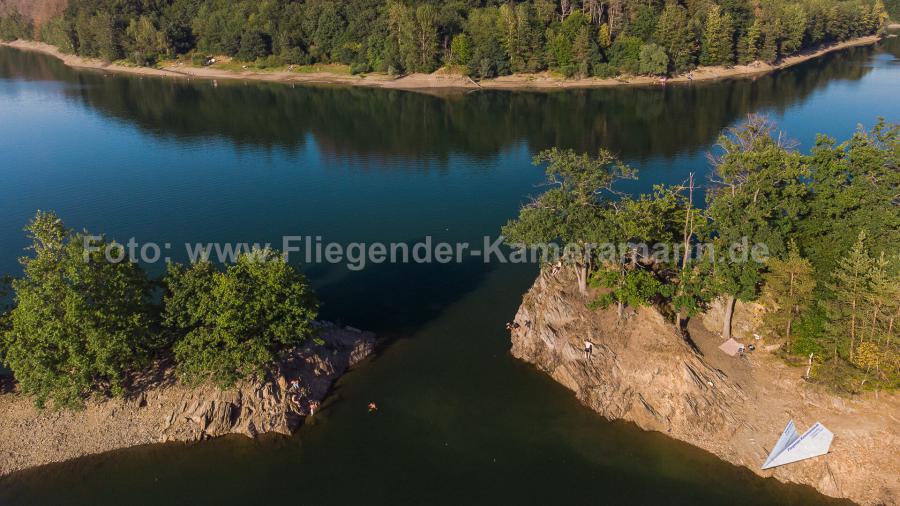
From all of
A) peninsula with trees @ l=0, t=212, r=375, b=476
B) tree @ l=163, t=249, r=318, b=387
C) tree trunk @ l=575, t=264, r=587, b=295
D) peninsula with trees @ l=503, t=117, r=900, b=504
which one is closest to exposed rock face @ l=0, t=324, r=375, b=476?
peninsula with trees @ l=0, t=212, r=375, b=476

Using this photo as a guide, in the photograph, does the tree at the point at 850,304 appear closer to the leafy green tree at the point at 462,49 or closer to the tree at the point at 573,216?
the tree at the point at 573,216

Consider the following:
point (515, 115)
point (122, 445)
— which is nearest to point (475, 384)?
point (122, 445)

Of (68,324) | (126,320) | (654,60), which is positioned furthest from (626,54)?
(68,324)

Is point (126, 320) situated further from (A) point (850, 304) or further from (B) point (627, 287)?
(A) point (850, 304)

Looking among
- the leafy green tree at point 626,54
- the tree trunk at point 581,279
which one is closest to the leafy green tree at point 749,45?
the leafy green tree at point 626,54

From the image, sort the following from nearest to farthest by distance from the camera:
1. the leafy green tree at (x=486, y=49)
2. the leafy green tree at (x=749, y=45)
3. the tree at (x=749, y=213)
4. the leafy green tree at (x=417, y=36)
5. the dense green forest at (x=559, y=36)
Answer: the tree at (x=749, y=213)
the dense green forest at (x=559, y=36)
the leafy green tree at (x=486, y=49)
the leafy green tree at (x=417, y=36)
the leafy green tree at (x=749, y=45)

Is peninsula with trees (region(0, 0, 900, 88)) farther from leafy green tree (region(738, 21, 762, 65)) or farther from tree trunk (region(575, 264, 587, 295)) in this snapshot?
tree trunk (region(575, 264, 587, 295))
